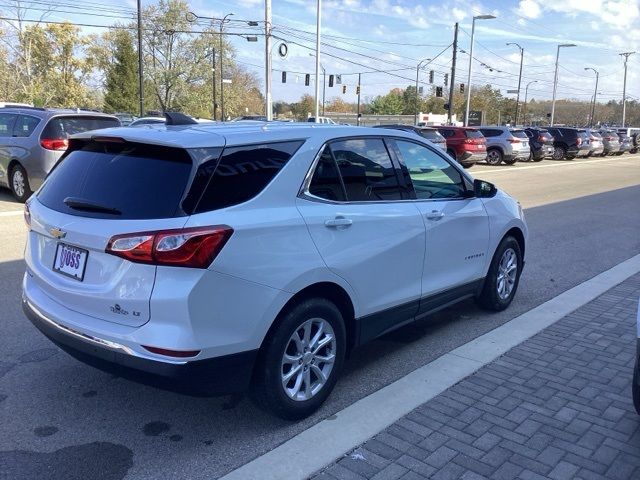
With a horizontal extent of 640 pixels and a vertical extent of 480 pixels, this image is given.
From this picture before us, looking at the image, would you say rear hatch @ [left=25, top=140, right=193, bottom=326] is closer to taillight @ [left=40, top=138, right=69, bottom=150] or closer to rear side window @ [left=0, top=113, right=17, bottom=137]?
taillight @ [left=40, top=138, right=69, bottom=150]

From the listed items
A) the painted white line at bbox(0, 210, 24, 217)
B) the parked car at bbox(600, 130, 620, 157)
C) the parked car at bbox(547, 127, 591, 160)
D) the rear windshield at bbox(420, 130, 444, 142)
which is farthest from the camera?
the parked car at bbox(600, 130, 620, 157)

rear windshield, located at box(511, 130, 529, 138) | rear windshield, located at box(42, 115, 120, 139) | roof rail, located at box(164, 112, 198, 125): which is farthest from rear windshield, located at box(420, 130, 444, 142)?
roof rail, located at box(164, 112, 198, 125)

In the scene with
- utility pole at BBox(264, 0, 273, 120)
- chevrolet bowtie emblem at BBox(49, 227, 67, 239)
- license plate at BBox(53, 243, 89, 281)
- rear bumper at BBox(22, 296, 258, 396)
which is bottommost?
rear bumper at BBox(22, 296, 258, 396)

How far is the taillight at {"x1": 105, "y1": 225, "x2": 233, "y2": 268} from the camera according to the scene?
2.82 m

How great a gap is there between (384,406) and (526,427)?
0.84 meters

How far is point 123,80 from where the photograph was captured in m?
57.6

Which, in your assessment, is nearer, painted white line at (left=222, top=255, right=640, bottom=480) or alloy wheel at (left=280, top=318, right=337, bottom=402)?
painted white line at (left=222, top=255, right=640, bottom=480)

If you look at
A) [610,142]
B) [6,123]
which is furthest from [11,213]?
[610,142]

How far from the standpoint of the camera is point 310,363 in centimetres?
346

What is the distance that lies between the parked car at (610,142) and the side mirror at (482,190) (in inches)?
1452

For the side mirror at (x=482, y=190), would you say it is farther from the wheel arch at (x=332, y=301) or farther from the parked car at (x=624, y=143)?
the parked car at (x=624, y=143)

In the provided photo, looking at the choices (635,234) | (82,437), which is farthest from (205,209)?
(635,234)

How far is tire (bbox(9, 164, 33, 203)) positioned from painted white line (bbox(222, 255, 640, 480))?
905 cm

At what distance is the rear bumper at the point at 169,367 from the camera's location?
2889mm
